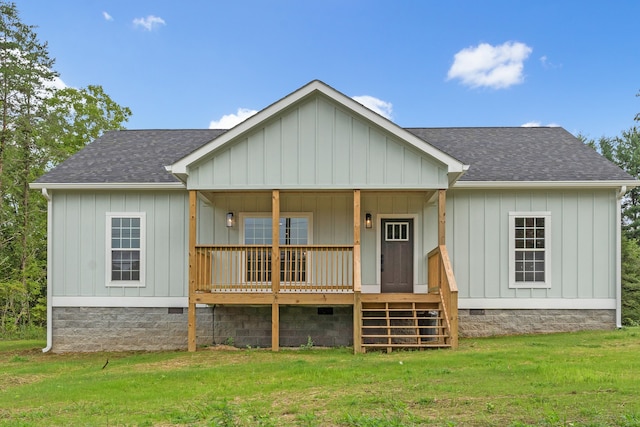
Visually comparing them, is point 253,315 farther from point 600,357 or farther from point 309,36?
point 309,36

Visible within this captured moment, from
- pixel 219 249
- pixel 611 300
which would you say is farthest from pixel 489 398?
pixel 611 300

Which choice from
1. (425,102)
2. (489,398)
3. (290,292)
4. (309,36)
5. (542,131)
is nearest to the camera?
(489,398)

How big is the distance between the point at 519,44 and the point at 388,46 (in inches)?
291

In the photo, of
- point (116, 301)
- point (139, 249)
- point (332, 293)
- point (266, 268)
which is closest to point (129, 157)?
point (139, 249)

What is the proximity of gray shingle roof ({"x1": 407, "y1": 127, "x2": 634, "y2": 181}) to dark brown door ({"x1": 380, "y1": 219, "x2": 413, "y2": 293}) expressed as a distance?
6.22 ft

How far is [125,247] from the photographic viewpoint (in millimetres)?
12383

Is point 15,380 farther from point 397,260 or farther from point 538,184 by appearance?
point 538,184

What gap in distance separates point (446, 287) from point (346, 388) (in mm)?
4407

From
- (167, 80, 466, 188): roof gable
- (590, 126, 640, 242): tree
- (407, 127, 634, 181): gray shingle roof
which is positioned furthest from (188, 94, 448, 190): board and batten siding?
(590, 126, 640, 242): tree

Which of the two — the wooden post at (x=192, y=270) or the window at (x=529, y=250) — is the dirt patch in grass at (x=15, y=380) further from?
the window at (x=529, y=250)

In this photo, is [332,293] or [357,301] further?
[332,293]

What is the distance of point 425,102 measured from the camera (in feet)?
87.0

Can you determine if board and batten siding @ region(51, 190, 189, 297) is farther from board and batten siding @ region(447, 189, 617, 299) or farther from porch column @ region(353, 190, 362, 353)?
board and batten siding @ region(447, 189, 617, 299)

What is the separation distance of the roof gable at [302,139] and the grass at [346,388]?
338 cm
